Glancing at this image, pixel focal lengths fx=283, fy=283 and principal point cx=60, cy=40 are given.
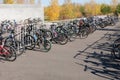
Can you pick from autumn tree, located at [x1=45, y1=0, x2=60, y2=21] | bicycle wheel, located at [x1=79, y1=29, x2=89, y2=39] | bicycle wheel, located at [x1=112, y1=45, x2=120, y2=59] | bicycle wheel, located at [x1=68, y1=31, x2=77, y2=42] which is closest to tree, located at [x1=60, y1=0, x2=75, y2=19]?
autumn tree, located at [x1=45, y1=0, x2=60, y2=21]

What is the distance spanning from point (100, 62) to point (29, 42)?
11.8ft

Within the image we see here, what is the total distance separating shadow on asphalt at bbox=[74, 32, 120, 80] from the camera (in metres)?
8.43

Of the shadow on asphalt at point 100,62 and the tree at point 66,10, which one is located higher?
the tree at point 66,10

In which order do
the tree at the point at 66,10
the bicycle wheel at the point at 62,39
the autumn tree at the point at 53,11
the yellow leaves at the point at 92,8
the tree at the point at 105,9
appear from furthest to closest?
the tree at the point at 105,9
the yellow leaves at the point at 92,8
the tree at the point at 66,10
the autumn tree at the point at 53,11
the bicycle wheel at the point at 62,39

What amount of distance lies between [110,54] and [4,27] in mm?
9238

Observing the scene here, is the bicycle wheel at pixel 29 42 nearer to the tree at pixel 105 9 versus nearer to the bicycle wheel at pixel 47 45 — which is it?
the bicycle wheel at pixel 47 45

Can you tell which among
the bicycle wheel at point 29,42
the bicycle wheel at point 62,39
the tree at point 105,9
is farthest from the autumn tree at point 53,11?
the bicycle wheel at point 29,42

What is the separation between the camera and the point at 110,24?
2642cm

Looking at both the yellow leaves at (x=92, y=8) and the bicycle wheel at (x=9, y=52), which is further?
the yellow leaves at (x=92, y=8)

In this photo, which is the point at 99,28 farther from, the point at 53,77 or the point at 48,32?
the point at 53,77

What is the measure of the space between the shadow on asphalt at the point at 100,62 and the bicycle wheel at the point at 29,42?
2.05 meters

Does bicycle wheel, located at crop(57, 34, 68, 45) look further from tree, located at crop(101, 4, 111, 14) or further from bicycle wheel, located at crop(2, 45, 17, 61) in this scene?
tree, located at crop(101, 4, 111, 14)

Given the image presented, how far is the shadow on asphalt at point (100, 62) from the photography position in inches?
332

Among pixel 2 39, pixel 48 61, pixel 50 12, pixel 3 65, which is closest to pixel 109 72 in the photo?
pixel 48 61
